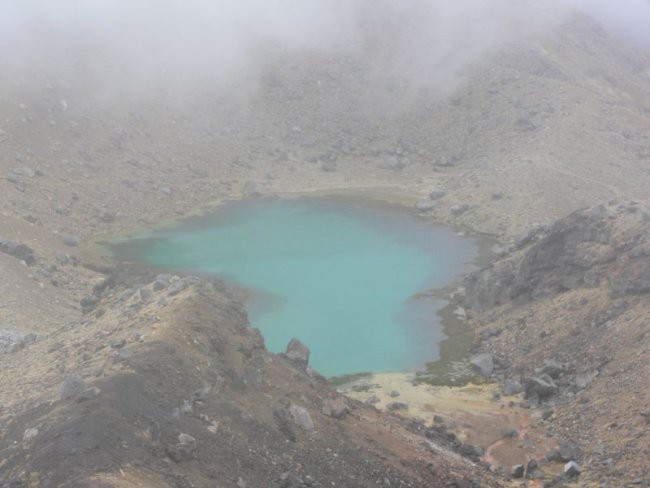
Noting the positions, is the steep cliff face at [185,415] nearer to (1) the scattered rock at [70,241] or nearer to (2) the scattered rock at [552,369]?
(2) the scattered rock at [552,369]

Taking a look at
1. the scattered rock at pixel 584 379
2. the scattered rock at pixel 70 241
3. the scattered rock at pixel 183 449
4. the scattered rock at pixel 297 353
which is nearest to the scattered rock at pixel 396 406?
the scattered rock at pixel 297 353

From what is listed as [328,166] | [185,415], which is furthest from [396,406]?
[328,166]

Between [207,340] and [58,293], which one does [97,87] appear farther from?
[207,340]

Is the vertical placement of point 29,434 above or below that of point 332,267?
below

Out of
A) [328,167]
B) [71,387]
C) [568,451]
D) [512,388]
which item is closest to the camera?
[71,387]

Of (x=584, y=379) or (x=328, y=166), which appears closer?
(x=584, y=379)

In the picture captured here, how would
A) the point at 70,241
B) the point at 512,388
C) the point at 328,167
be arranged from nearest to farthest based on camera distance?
the point at 512,388
the point at 70,241
the point at 328,167

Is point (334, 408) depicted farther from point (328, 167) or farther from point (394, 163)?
point (394, 163)

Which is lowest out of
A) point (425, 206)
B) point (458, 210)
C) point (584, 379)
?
point (584, 379)
